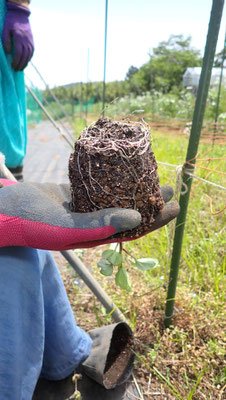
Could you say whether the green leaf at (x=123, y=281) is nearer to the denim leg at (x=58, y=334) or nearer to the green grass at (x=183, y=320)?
the denim leg at (x=58, y=334)

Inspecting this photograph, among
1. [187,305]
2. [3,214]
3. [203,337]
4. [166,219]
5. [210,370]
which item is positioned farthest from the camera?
[187,305]

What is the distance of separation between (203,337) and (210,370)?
0.53 feet

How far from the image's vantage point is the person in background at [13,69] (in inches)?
52.7

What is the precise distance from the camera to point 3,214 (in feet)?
2.40

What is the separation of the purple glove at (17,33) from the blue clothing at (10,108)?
3cm

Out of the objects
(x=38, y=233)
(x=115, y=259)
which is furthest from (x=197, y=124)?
(x=38, y=233)

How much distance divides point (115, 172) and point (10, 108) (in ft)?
3.24

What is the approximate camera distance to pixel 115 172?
743 mm

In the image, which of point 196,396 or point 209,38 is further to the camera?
point 196,396

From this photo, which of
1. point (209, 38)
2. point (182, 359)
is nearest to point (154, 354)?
point (182, 359)

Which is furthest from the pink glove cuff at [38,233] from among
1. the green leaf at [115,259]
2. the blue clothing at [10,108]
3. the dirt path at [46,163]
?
the dirt path at [46,163]

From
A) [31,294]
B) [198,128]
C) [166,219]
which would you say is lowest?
[31,294]

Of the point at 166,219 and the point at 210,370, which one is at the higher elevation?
the point at 166,219

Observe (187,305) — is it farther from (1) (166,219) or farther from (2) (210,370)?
(1) (166,219)
